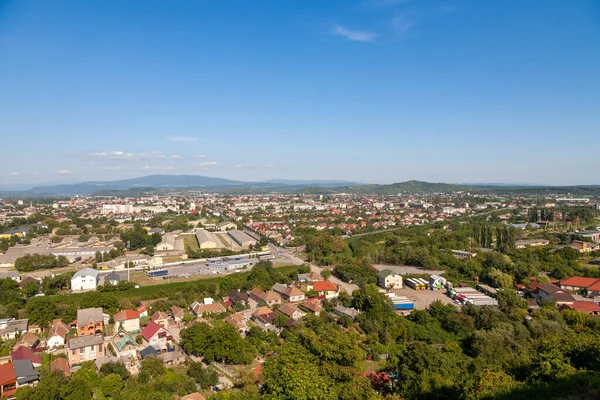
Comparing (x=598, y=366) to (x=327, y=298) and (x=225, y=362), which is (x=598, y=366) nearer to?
(x=225, y=362)

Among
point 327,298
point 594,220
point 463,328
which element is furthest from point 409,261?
point 594,220

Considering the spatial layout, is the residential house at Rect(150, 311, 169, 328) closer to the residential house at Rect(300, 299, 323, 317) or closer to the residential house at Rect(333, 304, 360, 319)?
the residential house at Rect(300, 299, 323, 317)

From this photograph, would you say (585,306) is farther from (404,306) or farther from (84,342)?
(84,342)

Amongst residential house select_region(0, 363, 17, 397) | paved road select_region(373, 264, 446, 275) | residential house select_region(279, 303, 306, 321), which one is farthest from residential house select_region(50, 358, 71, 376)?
paved road select_region(373, 264, 446, 275)

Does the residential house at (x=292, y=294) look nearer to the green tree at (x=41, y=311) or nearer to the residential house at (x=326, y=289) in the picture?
the residential house at (x=326, y=289)

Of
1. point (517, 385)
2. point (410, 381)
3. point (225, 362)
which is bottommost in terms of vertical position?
point (225, 362)

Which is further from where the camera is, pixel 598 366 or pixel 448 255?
pixel 448 255

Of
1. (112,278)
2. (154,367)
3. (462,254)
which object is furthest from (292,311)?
(462,254)

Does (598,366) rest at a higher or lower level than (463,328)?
higher
